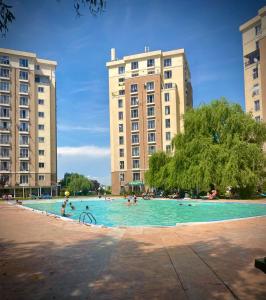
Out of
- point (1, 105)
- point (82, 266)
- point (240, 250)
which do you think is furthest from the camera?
point (1, 105)

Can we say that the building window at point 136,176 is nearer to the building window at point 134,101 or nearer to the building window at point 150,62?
the building window at point 134,101

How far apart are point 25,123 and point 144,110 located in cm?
2706

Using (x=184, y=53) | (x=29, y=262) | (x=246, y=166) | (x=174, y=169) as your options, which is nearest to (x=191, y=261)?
(x=29, y=262)

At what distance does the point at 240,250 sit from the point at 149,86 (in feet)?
221

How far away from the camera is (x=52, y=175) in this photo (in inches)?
2972

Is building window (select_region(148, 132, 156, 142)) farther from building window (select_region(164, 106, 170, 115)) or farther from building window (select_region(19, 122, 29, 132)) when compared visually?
building window (select_region(19, 122, 29, 132))

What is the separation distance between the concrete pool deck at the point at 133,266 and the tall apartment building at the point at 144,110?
6092cm

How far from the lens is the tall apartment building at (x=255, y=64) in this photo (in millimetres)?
61469

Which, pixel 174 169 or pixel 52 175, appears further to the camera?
pixel 52 175

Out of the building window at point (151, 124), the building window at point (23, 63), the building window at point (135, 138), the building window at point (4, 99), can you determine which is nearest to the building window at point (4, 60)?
the building window at point (23, 63)

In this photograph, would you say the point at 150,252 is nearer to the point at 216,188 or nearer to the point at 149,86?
the point at 216,188

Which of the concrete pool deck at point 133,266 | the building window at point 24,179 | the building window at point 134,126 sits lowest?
the concrete pool deck at point 133,266

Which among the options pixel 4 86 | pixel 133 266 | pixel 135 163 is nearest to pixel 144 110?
pixel 135 163

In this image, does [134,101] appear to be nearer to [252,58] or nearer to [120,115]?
[120,115]
